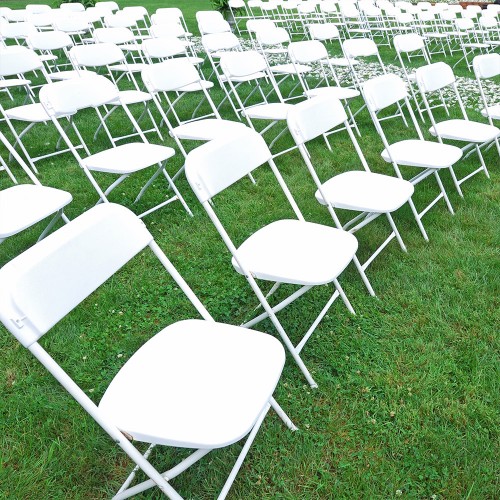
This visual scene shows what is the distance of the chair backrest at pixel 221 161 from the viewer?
80.0 inches

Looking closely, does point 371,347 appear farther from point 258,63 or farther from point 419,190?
point 258,63

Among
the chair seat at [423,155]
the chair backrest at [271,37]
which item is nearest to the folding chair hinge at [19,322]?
the chair seat at [423,155]

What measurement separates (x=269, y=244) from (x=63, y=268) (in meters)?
1.18

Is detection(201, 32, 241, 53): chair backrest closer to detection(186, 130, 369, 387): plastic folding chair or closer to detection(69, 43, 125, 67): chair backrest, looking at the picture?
detection(69, 43, 125, 67): chair backrest

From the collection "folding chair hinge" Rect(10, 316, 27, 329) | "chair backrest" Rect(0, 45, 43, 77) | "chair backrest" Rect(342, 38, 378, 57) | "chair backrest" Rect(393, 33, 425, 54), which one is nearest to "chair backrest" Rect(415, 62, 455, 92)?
"chair backrest" Rect(393, 33, 425, 54)

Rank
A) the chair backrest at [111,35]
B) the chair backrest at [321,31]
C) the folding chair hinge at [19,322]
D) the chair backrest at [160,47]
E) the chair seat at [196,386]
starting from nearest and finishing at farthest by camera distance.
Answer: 1. the folding chair hinge at [19,322]
2. the chair seat at [196,386]
3. the chair backrest at [160,47]
4. the chair backrest at [111,35]
5. the chair backrest at [321,31]

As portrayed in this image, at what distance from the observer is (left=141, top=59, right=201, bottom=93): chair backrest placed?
152 inches

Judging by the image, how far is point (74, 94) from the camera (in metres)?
A: 3.42

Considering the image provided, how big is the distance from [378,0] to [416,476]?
11897mm

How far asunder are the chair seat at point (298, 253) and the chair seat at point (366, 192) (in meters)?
0.32

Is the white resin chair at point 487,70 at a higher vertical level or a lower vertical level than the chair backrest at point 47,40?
lower

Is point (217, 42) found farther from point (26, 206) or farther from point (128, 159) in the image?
point (26, 206)

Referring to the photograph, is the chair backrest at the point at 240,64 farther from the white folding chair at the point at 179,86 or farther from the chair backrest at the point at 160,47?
the chair backrest at the point at 160,47

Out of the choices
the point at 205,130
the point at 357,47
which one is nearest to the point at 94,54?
the point at 205,130
